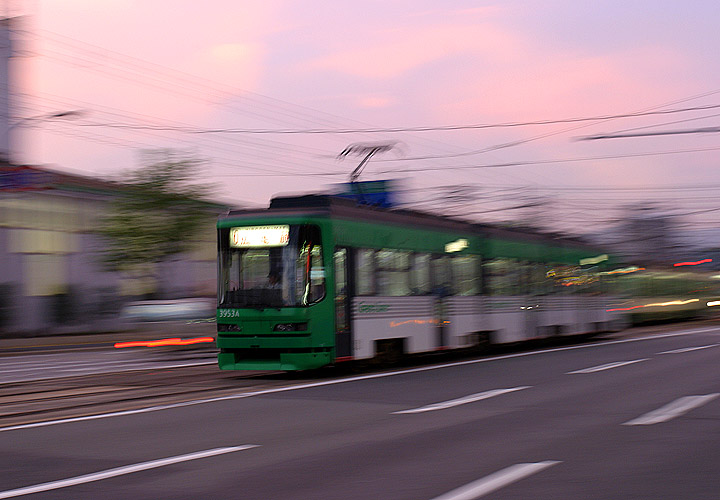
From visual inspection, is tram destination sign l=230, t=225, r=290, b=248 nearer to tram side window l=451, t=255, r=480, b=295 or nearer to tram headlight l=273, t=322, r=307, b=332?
tram headlight l=273, t=322, r=307, b=332

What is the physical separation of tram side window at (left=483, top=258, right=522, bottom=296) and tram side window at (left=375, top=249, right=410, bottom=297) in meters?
3.99

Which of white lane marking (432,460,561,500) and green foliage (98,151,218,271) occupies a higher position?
green foliage (98,151,218,271)

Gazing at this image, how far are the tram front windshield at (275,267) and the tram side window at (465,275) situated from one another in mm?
5321

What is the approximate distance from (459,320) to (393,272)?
2980mm

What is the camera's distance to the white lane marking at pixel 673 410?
9898 mm

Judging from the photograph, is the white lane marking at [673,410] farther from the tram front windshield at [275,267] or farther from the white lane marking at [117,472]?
the tram front windshield at [275,267]

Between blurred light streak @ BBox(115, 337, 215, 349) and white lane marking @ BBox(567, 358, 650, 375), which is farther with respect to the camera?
blurred light streak @ BBox(115, 337, 215, 349)

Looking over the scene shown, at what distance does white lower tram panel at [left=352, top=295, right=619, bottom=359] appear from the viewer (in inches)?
695

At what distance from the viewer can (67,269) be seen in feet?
150

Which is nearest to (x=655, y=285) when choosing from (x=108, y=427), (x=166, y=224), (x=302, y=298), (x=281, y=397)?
(x=166, y=224)

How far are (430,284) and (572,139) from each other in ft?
21.3

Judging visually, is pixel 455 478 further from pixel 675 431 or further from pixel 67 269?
pixel 67 269

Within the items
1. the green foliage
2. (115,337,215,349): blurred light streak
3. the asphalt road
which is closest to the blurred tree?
the green foliage

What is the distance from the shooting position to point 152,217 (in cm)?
4209
